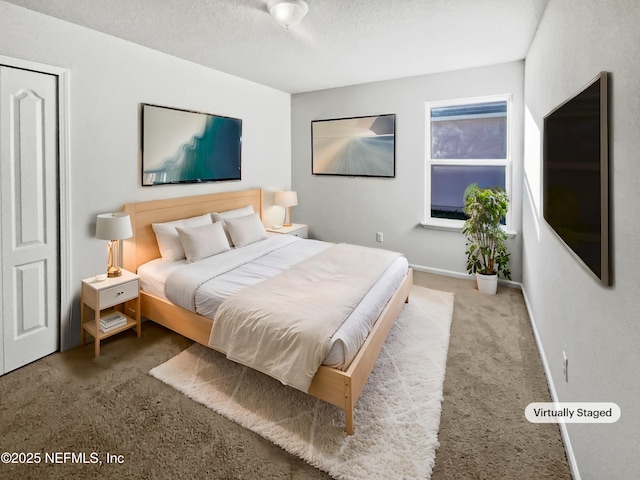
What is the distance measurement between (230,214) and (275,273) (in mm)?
1432

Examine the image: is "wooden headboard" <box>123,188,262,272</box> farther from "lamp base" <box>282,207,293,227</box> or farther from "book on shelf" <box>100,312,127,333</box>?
"lamp base" <box>282,207,293,227</box>

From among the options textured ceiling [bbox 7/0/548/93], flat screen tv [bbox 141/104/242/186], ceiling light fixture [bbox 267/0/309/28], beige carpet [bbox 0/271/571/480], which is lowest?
beige carpet [bbox 0/271/571/480]

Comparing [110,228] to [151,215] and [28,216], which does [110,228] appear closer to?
[28,216]

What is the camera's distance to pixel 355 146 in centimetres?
486

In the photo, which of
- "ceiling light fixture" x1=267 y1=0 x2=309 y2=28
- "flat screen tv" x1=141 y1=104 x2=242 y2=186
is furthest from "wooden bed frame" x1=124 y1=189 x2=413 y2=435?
"ceiling light fixture" x1=267 y1=0 x2=309 y2=28

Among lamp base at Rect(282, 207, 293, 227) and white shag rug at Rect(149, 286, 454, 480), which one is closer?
white shag rug at Rect(149, 286, 454, 480)

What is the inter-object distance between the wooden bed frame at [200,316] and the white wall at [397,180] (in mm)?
1264

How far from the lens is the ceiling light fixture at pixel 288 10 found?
2.30m

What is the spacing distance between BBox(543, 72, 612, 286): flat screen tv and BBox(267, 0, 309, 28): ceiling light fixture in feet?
5.76

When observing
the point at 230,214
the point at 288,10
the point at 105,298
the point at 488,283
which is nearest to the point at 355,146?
the point at 230,214

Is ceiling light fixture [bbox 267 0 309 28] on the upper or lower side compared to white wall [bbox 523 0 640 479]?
upper

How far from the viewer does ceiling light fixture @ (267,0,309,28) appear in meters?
2.30

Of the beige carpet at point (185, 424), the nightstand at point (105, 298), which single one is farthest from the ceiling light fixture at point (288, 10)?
the beige carpet at point (185, 424)

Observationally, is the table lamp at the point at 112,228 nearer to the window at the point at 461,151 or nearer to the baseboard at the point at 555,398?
the baseboard at the point at 555,398
